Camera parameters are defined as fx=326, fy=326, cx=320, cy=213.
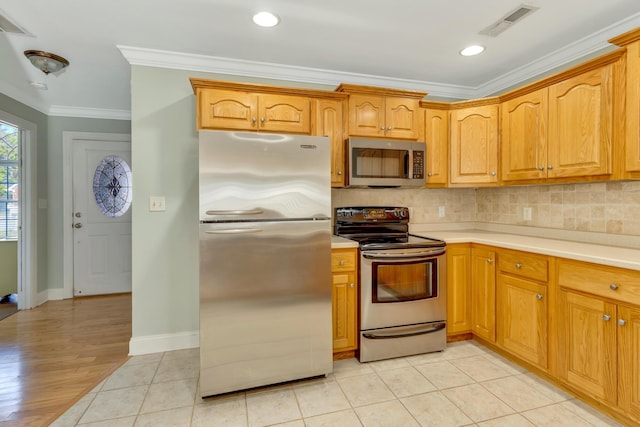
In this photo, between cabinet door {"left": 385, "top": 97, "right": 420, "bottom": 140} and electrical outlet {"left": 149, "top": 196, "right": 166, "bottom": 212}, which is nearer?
electrical outlet {"left": 149, "top": 196, "right": 166, "bottom": 212}

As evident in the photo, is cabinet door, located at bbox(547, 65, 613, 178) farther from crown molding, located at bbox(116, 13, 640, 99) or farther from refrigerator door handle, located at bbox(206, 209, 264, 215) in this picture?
refrigerator door handle, located at bbox(206, 209, 264, 215)

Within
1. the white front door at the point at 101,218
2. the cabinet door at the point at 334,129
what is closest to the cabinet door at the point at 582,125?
the cabinet door at the point at 334,129

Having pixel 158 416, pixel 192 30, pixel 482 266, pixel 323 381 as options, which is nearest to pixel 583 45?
pixel 482 266

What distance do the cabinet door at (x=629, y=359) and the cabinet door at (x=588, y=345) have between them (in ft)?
0.10

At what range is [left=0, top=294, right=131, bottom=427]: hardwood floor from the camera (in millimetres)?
1986

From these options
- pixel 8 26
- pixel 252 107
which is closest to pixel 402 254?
pixel 252 107

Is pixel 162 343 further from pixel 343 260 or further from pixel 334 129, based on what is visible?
pixel 334 129

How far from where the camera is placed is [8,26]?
2189mm

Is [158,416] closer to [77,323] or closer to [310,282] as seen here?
[310,282]

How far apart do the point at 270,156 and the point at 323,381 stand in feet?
5.08

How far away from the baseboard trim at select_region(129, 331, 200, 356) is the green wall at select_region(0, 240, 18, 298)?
299cm

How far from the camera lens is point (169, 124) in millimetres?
2693

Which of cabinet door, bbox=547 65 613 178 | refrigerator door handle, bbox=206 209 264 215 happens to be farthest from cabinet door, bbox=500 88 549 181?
refrigerator door handle, bbox=206 209 264 215

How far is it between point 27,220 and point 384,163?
407cm
